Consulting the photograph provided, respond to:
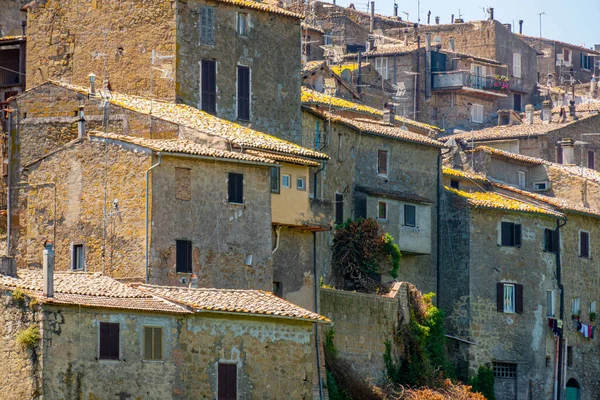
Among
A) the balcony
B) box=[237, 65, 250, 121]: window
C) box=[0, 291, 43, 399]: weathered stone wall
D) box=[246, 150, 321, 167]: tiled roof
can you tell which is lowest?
box=[0, 291, 43, 399]: weathered stone wall

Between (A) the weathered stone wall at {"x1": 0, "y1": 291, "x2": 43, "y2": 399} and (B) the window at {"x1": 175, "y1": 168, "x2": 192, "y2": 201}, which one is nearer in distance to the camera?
(A) the weathered stone wall at {"x1": 0, "y1": 291, "x2": 43, "y2": 399}

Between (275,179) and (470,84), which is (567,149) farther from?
(275,179)

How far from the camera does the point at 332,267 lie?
5631 cm

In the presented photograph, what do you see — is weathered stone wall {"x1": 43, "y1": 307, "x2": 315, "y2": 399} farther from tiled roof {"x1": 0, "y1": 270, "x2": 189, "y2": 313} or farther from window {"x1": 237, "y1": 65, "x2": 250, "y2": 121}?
window {"x1": 237, "y1": 65, "x2": 250, "y2": 121}

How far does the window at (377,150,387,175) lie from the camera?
198 ft

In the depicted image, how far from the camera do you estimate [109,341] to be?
40.9m

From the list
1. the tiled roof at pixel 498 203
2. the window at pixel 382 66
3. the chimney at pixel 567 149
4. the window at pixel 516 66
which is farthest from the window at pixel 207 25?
the window at pixel 516 66

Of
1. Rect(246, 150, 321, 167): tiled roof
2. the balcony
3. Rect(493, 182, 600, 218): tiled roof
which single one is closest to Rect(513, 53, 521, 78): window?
the balcony

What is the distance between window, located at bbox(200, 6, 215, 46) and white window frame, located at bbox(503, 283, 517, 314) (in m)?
14.7

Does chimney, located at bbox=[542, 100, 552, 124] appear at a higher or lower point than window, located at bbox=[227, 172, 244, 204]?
higher

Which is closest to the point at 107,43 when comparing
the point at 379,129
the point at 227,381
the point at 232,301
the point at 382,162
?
the point at 379,129

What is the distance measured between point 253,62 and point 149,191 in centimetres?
Answer: 1156

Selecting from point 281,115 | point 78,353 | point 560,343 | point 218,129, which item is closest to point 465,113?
point 560,343

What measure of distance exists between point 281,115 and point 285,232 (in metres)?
7.18
